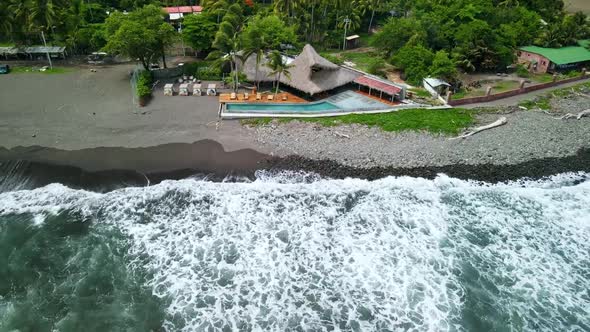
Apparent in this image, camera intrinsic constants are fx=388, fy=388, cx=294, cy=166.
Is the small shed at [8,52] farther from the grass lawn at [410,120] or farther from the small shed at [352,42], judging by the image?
the small shed at [352,42]

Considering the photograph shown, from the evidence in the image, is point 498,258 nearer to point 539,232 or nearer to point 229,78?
point 539,232

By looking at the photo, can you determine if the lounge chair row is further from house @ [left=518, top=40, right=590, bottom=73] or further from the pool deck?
house @ [left=518, top=40, right=590, bottom=73]

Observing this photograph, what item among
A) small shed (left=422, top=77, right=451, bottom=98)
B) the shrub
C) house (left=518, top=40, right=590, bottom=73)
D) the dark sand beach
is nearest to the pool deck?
the shrub

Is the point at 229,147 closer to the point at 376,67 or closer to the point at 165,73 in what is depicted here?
the point at 165,73

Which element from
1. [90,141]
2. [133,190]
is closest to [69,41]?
[90,141]

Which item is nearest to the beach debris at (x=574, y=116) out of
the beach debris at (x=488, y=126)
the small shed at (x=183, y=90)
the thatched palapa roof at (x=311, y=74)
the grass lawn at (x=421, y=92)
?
the beach debris at (x=488, y=126)

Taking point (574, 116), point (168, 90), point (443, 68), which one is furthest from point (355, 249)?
point (574, 116)
